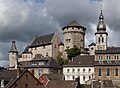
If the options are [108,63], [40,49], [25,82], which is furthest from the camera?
[40,49]

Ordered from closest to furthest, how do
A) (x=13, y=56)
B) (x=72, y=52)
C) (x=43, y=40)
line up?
(x=72, y=52), (x=43, y=40), (x=13, y=56)

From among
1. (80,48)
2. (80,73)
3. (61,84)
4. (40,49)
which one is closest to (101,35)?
(80,48)

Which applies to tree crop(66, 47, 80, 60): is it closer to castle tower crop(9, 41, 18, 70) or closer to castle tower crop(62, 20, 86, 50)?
castle tower crop(62, 20, 86, 50)

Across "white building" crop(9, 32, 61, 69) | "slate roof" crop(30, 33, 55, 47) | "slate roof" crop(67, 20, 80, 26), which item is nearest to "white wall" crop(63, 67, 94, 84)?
"white building" crop(9, 32, 61, 69)

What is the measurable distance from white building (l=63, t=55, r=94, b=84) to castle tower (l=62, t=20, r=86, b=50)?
24.1 metres

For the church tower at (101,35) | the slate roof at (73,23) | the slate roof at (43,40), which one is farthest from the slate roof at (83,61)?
the slate roof at (73,23)

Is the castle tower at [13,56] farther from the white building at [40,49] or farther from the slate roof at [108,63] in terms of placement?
the slate roof at [108,63]

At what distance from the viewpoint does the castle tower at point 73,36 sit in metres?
129

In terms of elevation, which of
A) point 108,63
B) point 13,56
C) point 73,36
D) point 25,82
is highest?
point 73,36

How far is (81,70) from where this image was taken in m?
104

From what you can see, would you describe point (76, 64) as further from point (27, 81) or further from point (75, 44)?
point (27, 81)

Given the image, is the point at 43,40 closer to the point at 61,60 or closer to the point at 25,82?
the point at 61,60

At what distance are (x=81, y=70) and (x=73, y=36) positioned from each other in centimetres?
2826

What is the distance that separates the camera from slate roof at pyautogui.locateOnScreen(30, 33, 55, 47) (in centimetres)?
13100
